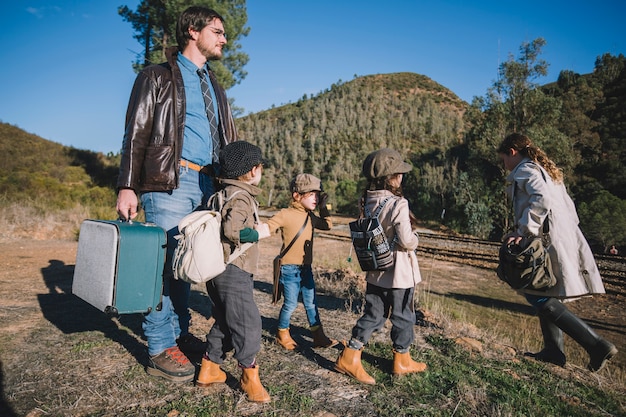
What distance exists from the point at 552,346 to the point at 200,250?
120 inches

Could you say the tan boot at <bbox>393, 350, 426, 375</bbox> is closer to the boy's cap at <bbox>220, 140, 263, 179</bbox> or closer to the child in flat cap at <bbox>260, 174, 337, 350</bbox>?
the child in flat cap at <bbox>260, 174, 337, 350</bbox>

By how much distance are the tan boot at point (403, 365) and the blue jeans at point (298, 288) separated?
2.57 feet

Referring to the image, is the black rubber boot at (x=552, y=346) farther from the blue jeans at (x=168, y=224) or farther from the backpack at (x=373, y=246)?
the blue jeans at (x=168, y=224)

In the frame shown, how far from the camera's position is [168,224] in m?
2.47

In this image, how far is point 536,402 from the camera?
2408 mm

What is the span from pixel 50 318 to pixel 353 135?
62.5 m

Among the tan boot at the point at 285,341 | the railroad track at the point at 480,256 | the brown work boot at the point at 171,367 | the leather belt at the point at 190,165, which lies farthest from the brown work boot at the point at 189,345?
the railroad track at the point at 480,256

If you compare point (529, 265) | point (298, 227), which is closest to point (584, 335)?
point (529, 265)

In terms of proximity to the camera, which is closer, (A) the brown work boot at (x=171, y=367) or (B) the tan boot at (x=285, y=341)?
(A) the brown work boot at (x=171, y=367)

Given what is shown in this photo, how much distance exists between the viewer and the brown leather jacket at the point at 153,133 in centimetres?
240

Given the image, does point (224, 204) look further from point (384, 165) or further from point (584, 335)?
point (584, 335)

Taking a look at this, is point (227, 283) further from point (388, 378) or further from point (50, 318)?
point (50, 318)

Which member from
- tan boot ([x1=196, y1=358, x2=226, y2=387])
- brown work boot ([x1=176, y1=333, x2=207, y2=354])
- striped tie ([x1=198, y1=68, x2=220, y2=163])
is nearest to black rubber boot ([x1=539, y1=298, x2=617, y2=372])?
tan boot ([x1=196, y1=358, x2=226, y2=387])

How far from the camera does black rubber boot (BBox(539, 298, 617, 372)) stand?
2.98 metres
